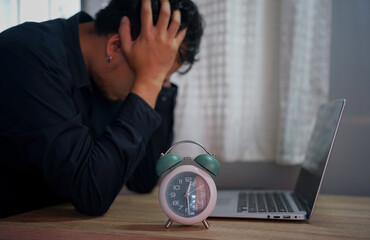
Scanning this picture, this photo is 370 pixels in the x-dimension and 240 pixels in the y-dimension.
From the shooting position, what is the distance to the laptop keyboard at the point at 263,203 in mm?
857

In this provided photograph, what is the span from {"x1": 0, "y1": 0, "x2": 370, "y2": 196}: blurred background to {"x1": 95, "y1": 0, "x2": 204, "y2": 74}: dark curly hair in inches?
12.9

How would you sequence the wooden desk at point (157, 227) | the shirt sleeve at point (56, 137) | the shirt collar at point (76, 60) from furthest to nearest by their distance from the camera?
1. the shirt collar at point (76, 60)
2. the shirt sleeve at point (56, 137)
3. the wooden desk at point (157, 227)

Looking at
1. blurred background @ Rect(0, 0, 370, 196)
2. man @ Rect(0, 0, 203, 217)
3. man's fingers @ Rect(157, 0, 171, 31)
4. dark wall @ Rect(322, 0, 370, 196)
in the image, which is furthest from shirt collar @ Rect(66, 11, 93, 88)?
dark wall @ Rect(322, 0, 370, 196)

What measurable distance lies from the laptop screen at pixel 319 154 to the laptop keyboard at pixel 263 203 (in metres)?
0.06

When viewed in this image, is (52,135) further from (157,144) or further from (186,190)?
(157,144)

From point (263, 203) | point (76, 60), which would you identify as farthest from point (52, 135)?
point (263, 203)

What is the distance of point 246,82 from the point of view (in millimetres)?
1400

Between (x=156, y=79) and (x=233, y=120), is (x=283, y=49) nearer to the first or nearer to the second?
(x=233, y=120)

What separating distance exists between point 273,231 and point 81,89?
0.69 m

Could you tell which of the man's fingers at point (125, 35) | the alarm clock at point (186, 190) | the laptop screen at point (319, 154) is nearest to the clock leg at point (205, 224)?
the alarm clock at point (186, 190)

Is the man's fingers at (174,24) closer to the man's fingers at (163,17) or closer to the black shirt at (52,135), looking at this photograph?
the man's fingers at (163,17)

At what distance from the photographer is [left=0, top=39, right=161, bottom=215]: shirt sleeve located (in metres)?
0.79

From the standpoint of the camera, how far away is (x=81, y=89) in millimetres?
1069

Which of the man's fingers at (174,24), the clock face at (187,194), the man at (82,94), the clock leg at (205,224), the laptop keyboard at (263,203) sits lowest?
the laptop keyboard at (263,203)
